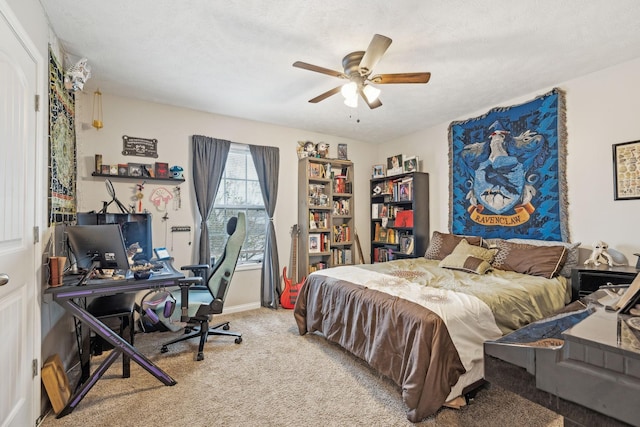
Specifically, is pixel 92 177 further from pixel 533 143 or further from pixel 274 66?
pixel 533 143

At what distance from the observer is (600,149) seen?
8.56 feet

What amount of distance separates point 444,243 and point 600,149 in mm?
1659

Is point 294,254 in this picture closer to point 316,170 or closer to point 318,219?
point 318,219

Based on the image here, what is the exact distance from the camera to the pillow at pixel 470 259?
110 inches

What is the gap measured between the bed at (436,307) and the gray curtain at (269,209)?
1.00 metres

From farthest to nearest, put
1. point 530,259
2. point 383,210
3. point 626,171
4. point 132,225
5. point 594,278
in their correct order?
point 383,210
point 132,225
point 530,259
point 626,171
point 594,278

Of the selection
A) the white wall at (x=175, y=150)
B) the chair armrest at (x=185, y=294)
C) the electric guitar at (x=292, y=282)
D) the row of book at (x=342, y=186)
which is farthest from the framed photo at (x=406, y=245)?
the chair armrest at (x=185, y=294)

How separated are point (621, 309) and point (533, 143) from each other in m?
2.70

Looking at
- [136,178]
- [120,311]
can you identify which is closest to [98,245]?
[120,311]

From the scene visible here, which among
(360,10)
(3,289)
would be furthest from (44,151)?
(360,10)

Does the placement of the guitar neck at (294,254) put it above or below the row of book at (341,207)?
below

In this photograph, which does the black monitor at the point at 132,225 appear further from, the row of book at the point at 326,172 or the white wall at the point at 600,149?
the white wall at the point at 600,149

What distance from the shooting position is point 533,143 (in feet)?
9.98

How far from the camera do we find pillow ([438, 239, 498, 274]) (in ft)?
9.19
